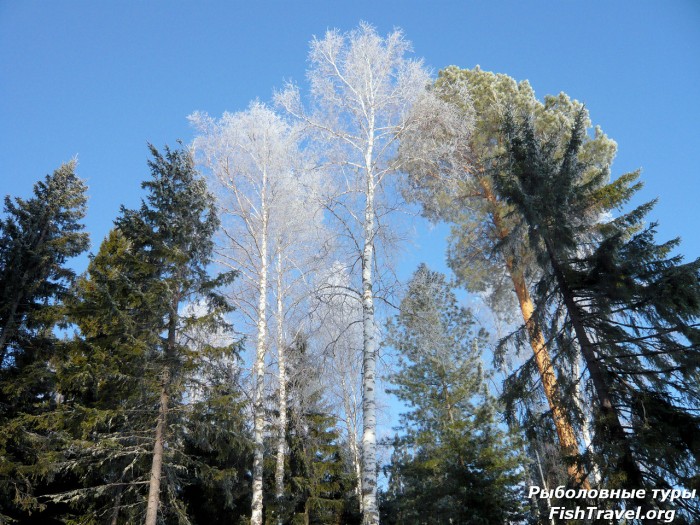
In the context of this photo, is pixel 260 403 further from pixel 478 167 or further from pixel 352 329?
pixel 478 167

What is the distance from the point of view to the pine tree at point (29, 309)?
9922 millimetres

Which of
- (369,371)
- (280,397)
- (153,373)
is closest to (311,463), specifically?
(280,397)

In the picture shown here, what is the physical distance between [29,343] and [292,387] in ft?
24.1

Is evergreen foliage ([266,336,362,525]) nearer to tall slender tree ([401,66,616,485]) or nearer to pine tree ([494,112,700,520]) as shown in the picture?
tall slender tree ([401,66,616,485])

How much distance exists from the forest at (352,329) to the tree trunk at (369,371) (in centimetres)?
5

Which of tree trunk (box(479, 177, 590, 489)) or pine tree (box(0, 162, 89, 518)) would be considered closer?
tree trunk (box(479, 177, 590, 489))

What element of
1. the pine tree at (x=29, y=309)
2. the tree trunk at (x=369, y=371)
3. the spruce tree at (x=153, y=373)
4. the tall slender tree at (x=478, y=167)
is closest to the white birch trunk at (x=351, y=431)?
the tall slender tree at (x=478, y=167)

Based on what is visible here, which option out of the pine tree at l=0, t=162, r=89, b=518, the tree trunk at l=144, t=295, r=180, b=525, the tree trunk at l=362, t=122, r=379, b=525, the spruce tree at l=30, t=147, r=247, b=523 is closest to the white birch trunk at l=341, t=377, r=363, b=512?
the spruce tree at l=30, t=147, r=247, b=523

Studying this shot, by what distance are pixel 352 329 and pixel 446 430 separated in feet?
12.2

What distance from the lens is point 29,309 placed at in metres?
12.0

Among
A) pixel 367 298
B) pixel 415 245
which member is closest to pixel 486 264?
pixel 415 245

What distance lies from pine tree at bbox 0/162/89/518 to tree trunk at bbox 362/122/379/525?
759cm

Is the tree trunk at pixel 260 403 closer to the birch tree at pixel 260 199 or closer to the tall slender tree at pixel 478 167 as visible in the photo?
the birch tree at pixel 260 199

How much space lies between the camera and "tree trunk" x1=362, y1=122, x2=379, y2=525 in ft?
20.5
